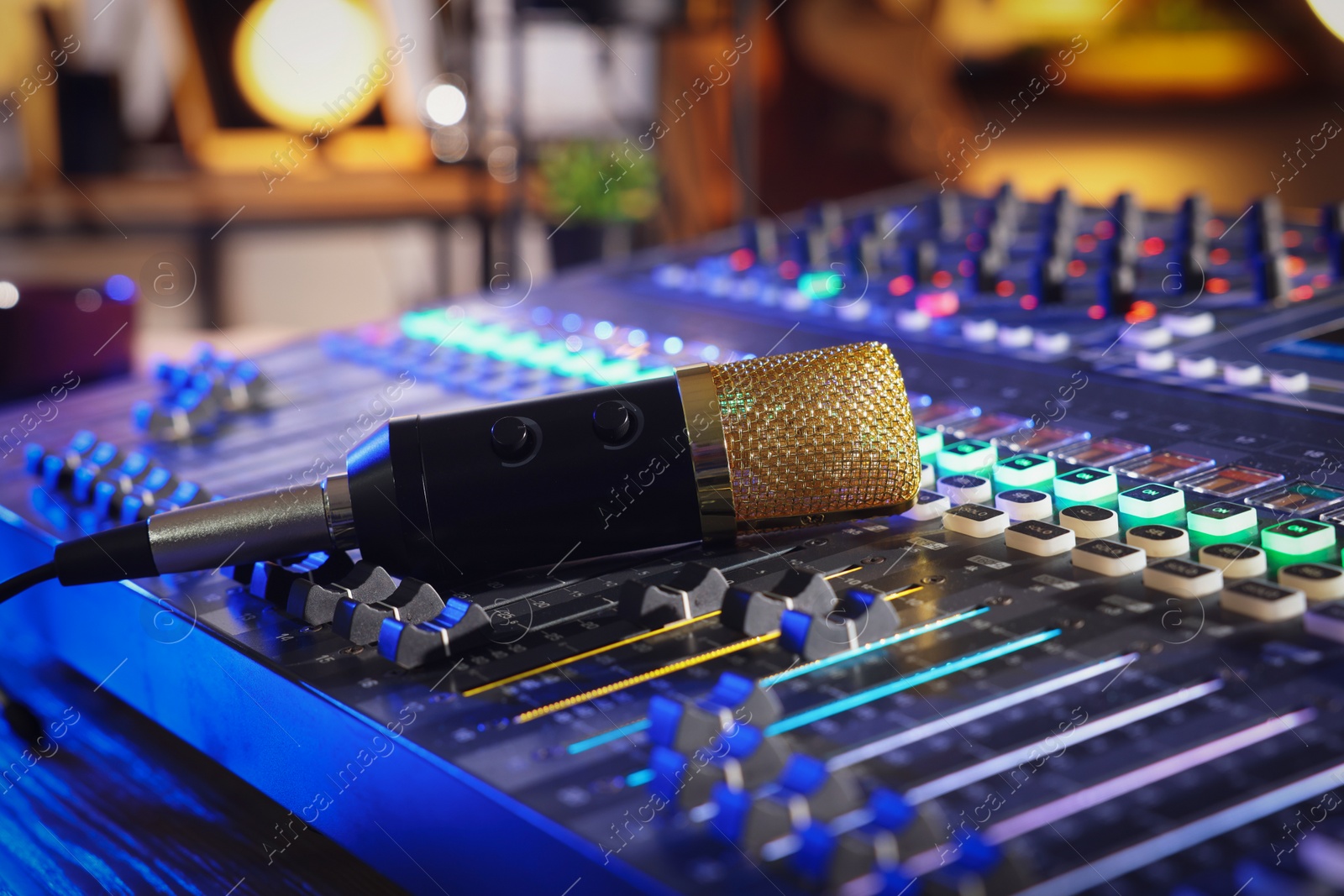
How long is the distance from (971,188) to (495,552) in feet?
11.7

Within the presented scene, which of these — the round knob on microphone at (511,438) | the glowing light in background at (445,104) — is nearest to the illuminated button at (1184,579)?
the round knob on microphone at (511,438)

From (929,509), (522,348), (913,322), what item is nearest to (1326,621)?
(929,509)

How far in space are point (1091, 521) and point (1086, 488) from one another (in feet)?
0.19

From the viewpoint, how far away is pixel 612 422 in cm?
76

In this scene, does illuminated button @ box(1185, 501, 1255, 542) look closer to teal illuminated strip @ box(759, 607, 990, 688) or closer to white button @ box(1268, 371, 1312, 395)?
teal illuminated strip @ box(759, 607, 990, 688)

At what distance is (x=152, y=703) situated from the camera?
85cm

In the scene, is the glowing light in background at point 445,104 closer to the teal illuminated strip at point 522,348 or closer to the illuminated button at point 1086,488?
the teal illuminated strip at point 522,348

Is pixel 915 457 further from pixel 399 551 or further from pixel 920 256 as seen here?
pixel 920 256

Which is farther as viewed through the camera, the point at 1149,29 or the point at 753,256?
the point at 1149,29

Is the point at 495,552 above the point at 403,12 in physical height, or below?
below

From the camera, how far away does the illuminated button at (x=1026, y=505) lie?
80 centimetres

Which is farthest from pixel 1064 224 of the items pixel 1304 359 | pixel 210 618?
pixel 210 618

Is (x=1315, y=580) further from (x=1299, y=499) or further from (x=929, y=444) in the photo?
(x=929, y=444)

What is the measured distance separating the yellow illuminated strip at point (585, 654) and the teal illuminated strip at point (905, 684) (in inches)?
4.5
